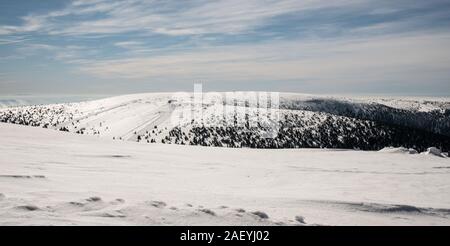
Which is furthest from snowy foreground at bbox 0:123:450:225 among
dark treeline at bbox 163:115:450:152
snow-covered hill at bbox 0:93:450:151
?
dark treeline at bbox 163:115:450:152

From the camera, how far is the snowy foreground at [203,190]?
250 inches

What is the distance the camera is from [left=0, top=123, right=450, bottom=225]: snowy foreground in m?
6.35

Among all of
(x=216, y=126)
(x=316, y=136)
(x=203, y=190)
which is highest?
(x=203, y=190)

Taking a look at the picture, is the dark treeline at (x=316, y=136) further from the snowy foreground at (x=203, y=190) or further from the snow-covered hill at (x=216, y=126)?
the snowy foreground at (x=203, y=190)

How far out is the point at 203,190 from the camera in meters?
9.43

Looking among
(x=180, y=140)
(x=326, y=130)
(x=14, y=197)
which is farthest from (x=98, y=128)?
(x=14, y=197)

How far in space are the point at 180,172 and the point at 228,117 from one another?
104m

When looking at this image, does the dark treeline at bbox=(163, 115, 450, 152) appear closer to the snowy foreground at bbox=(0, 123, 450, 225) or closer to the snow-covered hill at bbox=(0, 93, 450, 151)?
the snow-covered hill at bbox=(0, 93, 450, 151)

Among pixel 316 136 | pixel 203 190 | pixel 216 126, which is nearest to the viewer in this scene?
pixel 203 190

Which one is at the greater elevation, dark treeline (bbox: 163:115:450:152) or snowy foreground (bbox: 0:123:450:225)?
snowy foreground (bbox: 0:123:450:225)

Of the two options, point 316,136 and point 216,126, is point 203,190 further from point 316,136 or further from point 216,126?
point 316,136

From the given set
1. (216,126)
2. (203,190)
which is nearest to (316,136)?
(216,126)

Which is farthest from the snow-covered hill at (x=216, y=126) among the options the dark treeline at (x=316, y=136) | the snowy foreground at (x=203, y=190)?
the snowy foreground at (x=203, y=190)

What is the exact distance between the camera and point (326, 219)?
7230mm
